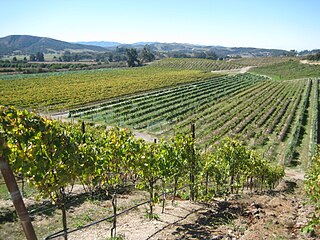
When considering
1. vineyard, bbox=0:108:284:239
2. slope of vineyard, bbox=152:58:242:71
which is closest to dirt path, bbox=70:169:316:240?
vineyard, bbox=0:108:284:239

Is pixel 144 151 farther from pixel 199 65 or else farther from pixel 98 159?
pixel 199 65

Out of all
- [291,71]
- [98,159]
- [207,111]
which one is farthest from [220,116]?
[291,71]

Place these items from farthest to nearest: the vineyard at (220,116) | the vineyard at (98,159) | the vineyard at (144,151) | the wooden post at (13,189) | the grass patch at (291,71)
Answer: the grass patch at (291,71)
the vineyard at (220,116)
the vineyard at (144,151)
the vineyard at (98,159)
the wooden post at (13,189)

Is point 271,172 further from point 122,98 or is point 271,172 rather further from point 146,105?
point 122,98

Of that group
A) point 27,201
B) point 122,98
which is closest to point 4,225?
point 27,201

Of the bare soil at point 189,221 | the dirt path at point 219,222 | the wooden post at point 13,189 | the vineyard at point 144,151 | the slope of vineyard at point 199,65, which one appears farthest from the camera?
the slope of vineyard at point 199,65

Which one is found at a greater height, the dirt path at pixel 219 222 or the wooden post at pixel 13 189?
the wooden post at pixel 13 189

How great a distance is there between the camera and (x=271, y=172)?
17.8 meters

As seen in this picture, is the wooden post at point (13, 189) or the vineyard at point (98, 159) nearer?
the wooden post at point (13, 189)

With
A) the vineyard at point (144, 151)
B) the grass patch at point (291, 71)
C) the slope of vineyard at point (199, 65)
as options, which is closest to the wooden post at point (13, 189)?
the vineyard at point (144, 151)

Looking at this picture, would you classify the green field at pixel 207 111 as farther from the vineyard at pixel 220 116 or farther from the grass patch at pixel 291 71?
the grass patch at pixel 291 71

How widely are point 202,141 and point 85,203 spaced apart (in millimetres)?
18174

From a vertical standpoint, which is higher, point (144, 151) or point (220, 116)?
point (144, 151)

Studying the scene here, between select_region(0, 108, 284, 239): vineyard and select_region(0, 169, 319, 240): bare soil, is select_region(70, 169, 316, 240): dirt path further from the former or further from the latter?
select_region(0, 108, 284, 239): vineyard
